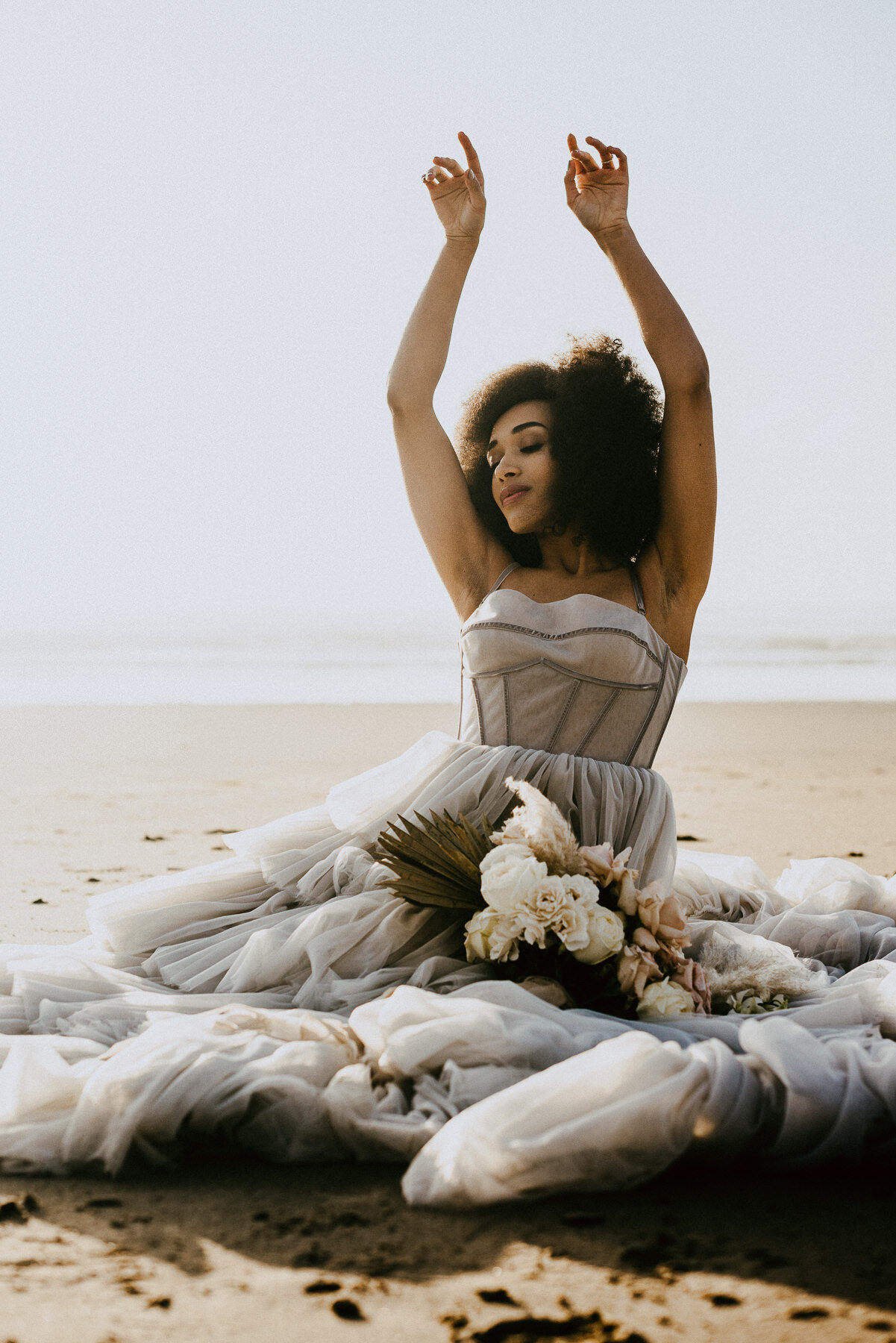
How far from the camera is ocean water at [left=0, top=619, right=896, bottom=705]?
1409 centimetres

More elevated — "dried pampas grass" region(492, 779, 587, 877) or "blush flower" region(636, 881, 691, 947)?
"dried pampas grass" region(492, 779, 587, 877)

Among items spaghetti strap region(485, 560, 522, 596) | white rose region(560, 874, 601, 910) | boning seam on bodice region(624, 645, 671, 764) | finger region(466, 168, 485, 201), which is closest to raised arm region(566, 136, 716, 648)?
boning seam on bodice region(624, 645, 671, 764)

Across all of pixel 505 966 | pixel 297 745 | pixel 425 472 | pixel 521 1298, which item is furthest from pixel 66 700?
pixel 521 1298

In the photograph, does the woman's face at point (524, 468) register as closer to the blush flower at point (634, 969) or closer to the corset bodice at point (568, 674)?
the corset bodice at point (568, 674)

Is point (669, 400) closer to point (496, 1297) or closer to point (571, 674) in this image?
point (571, 674)

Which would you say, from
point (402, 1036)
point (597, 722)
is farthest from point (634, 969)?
point (597, 722)

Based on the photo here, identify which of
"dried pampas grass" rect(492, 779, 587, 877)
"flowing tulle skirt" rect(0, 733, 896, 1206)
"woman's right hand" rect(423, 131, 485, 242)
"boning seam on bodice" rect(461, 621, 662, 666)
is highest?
"woman's right hand" rect(423, 131, 485, 242)

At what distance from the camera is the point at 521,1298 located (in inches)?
62.2

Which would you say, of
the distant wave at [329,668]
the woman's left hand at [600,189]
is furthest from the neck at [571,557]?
the distant wave at [329,668]

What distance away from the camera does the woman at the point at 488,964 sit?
1913 mm

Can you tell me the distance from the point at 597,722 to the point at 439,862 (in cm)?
73

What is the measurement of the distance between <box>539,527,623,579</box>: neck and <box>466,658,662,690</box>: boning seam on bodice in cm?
38

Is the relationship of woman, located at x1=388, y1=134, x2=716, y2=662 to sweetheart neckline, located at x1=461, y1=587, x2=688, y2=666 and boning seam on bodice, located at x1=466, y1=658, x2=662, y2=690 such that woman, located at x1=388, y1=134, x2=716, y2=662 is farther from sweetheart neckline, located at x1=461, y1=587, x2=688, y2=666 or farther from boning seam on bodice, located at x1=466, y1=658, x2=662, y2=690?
boning seam on bodice, located at x1=466, y1=658, x2=662, y2=690

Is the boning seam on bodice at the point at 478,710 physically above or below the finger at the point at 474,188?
below
